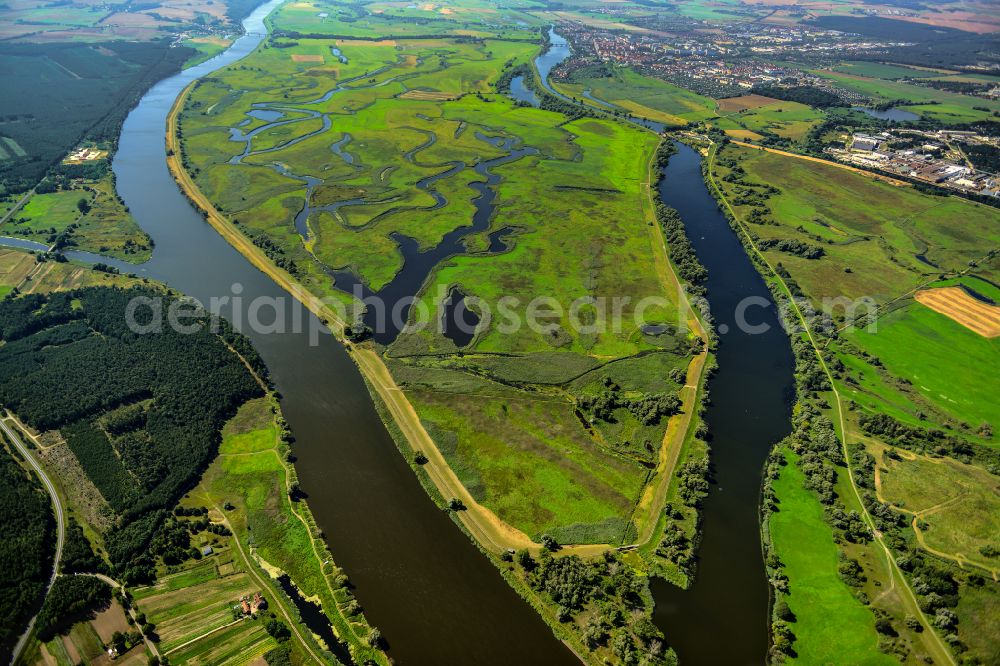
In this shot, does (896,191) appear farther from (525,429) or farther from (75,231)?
(75,231)

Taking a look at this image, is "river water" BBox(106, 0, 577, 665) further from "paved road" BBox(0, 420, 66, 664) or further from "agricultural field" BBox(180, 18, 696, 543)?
"paved road" BBox(0, 420, 66, 664)

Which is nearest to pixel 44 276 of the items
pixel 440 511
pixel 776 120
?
pixel 440 511

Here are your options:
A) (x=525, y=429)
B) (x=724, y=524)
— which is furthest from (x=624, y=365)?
(x=724, y=524)

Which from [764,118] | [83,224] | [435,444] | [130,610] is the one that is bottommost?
[130,610]

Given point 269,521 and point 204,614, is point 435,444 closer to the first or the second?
point 269,521

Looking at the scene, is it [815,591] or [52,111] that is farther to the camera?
[52,111]
